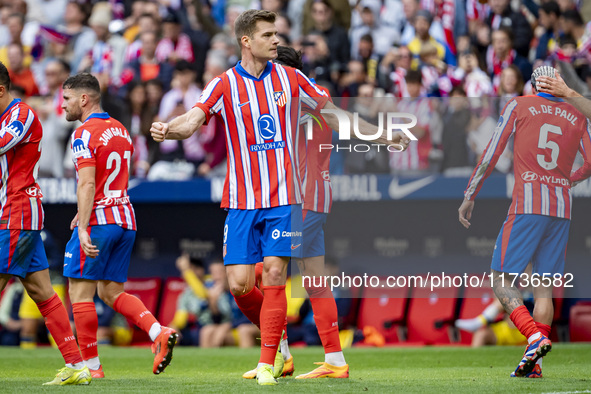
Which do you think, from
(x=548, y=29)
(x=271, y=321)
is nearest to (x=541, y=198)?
(x=271, y=321)

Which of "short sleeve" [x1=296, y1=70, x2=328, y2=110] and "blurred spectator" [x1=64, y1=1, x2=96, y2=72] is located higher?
"blurred spectator" [x1=64, y1=1, x2=96, y2=72]

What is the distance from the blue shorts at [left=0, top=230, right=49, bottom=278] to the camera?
6.33m

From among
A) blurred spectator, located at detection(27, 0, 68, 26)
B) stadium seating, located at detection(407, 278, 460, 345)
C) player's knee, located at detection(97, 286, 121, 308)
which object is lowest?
stadium seating, located at detection(407, 278, 460, 345)

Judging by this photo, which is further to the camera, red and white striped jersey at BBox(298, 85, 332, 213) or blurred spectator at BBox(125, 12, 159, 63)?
blurred spectator at BBox(125, 12, 159, 63)

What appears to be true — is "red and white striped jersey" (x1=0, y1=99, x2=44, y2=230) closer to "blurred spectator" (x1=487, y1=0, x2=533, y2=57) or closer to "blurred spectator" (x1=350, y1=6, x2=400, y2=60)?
"blurred spectator" (x1=487, y1=0, x2=533, y2=57)

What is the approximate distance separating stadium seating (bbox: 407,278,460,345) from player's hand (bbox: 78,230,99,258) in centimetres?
603

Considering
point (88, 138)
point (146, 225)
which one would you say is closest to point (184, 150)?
point (146, 225)

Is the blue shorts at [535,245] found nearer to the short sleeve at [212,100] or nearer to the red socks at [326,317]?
the red socks at [326,317]

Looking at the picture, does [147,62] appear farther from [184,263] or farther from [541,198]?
[541,198]

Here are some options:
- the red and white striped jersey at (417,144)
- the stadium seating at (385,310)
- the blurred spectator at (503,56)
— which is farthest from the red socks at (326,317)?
the blurred spectator at (503,56)

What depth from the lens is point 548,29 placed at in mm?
12391

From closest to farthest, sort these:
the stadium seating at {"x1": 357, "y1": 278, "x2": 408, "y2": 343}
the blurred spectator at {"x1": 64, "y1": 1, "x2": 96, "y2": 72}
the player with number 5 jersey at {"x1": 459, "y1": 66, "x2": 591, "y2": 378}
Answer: the player with number 5 jersey at {"x1": 459, "y1": 66, "x2": 591, "y2": 378}, the stadium seating at {"x1": 357, "y1": 278, "x2": 408, "y2": 343}, the blurred spectator at {"x1": 64, "y1": 1, "x2": 96, "y2": 72}

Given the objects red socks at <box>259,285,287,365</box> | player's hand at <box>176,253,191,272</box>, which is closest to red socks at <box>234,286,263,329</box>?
red socks at <box>259,285,287,365</box>

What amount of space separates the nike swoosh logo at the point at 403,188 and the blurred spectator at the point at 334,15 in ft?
13.4
